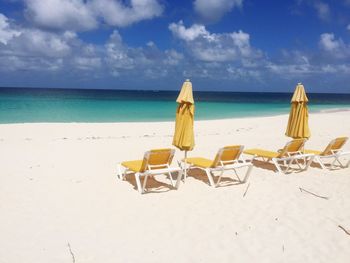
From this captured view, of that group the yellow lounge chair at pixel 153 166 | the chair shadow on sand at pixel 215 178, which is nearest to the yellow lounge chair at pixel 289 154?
the chair shadow on sand at pixel 215 178

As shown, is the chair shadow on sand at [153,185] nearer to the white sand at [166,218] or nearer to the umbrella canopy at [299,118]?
the white sand at [166,218]

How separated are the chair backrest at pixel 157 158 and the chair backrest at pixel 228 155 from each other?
821 mm

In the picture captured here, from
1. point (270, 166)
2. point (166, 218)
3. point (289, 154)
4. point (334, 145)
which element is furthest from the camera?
point (270, 166)

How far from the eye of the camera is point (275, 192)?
598 cm

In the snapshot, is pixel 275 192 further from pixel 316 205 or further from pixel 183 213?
pixel 183 213

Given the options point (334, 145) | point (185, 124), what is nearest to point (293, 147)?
point (334, 145)

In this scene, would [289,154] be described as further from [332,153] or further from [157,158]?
[157,158]

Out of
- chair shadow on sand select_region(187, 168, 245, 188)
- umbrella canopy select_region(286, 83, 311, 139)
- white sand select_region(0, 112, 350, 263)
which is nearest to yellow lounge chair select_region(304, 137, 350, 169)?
white sand select_region(0, 112, 350, 263)

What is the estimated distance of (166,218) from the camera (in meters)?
4.75

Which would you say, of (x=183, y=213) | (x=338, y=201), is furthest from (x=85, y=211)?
(x=338, y=201)

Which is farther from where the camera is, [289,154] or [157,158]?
[289,154]

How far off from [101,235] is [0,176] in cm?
342

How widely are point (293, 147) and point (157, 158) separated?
3039mm

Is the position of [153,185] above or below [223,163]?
below
